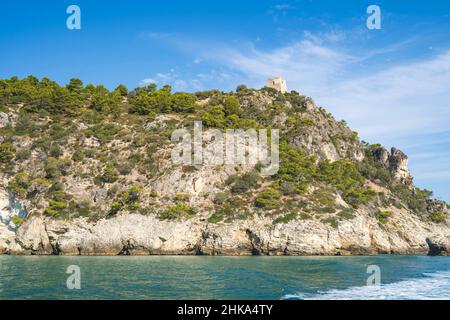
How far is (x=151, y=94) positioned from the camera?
274ft

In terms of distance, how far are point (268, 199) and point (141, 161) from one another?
70.4 ft

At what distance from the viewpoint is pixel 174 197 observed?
50.9 meters

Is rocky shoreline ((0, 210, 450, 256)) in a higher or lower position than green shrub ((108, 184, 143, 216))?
lower

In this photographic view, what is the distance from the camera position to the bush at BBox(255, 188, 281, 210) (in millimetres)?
50688

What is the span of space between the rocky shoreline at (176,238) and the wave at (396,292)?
21.1m

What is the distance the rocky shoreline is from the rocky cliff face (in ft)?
0.41

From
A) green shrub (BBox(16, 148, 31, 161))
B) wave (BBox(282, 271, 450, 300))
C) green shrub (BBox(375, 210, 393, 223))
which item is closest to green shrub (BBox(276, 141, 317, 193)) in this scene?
green shrub (BBox(375, 210, 393, 223))

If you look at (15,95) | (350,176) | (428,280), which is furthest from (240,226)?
(15,95)

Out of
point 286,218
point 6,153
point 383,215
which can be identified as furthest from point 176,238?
point 383,215

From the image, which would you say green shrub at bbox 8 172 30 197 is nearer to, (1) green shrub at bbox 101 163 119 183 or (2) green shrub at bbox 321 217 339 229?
(1) green shrub at bbox 101 163 119 183

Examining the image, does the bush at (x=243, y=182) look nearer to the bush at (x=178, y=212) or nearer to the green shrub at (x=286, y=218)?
the bush at (x=178, y=212)
